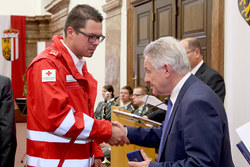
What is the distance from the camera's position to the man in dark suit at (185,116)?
168cm

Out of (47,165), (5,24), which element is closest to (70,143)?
(47,165)

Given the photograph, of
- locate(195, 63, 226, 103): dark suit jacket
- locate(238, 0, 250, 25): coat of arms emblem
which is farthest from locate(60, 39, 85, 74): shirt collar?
locate(238, 0, 250, 25): coat of arms emblem

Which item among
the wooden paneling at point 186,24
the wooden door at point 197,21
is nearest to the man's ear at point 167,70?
the wooden paneling at point 186,24

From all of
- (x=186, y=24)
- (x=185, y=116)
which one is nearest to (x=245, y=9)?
(x=186, y=24)

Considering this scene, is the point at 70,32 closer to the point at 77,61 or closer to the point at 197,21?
the point at 77,61

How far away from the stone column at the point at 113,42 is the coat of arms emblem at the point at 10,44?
6.36m

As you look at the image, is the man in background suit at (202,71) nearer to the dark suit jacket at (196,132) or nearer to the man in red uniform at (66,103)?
the man in red uniform at (66,103)

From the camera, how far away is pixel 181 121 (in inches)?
71.0

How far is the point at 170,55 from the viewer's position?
6.40 feet

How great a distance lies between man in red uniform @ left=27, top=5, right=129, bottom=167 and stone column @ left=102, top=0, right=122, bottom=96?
5626mm

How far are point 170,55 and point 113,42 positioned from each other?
21.1 ft

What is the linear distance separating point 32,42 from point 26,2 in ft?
8.12

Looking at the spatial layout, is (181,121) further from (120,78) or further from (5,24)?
(5,24)

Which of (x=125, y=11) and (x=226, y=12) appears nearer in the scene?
(x=226, y=12)
